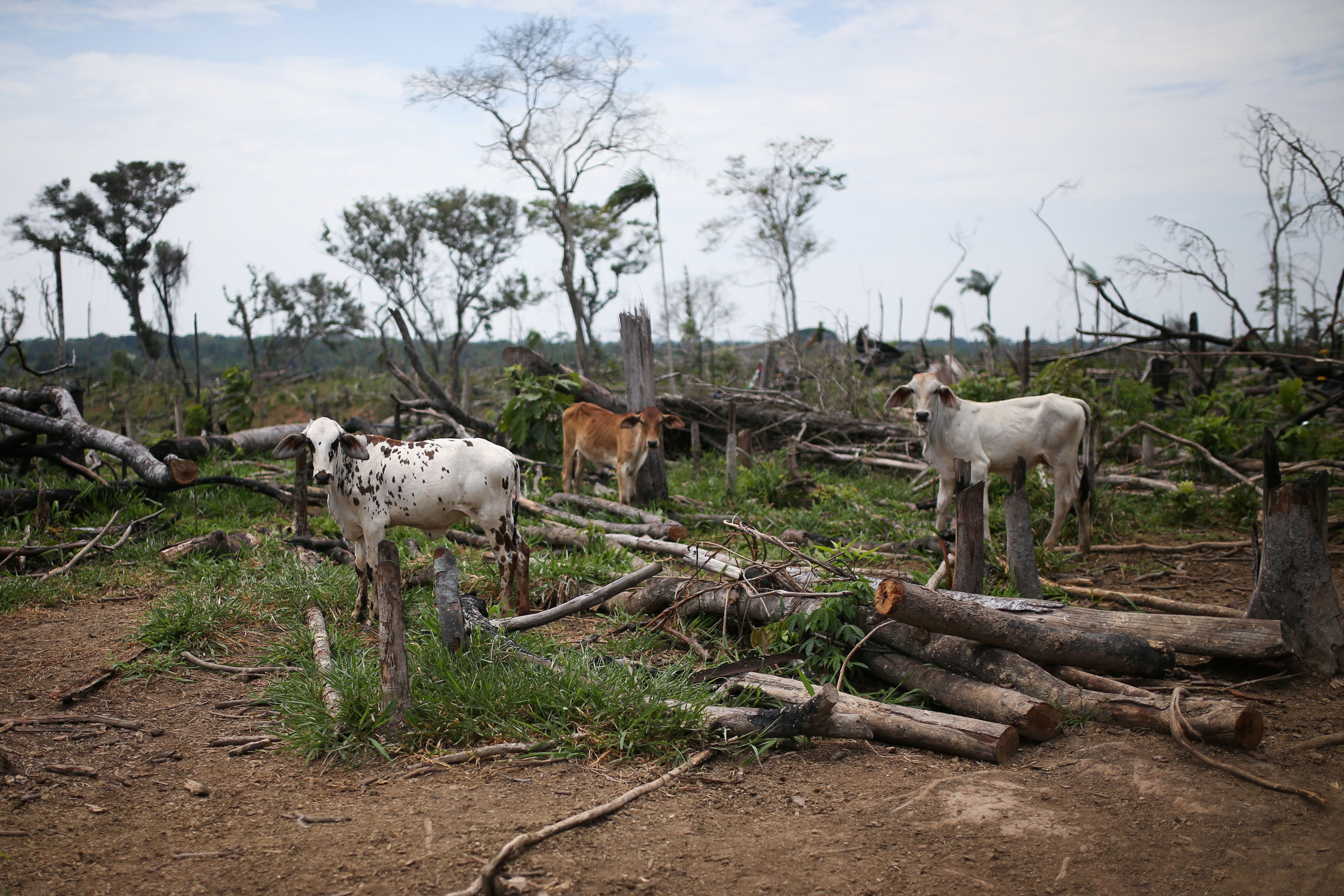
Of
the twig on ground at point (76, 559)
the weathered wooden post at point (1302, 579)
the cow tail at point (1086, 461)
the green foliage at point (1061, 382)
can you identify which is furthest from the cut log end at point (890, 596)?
the green foliage at point (1061, 382)

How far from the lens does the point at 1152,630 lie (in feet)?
15.5

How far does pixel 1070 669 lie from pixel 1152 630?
649 mm

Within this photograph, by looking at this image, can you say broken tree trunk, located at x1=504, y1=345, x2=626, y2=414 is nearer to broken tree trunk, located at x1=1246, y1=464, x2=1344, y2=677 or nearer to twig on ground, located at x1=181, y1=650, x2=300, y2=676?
A: twig on ground, located at x1=181, y1=650, x2=300, y2=676

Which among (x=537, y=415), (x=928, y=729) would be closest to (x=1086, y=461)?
(x=928, y=729)

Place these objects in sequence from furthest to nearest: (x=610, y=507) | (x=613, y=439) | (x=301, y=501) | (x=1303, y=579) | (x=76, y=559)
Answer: (x=613, y=439) → (x=610, y=507) → (x=301, y=501) → (x=76, y=559) → (x=1303, y=579)

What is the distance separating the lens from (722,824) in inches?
133

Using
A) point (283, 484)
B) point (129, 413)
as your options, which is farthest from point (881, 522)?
point (129, 413)

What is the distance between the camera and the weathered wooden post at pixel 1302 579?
4.61 meters

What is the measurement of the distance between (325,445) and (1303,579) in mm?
6266

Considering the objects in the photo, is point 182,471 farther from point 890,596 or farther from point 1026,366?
point 1026,366

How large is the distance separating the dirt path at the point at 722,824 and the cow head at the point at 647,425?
582cm

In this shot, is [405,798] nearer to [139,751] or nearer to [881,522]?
[139,751]

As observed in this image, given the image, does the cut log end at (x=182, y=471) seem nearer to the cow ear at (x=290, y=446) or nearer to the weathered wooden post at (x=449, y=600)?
the cow ear at (x=290, y=446)

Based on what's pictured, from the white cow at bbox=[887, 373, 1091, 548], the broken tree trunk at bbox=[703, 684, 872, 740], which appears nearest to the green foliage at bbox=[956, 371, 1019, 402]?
the white cow at bbox=[887, 373, 1091, 548]
